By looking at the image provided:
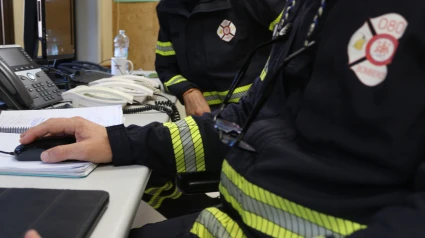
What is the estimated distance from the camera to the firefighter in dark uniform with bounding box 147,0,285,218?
1360mm

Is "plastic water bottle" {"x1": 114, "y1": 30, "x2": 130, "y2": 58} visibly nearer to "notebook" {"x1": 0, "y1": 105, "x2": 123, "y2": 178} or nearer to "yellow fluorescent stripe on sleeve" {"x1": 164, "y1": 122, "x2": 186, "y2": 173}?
"notebook" {"x1": 0, "y1": 105, "x2": 123, "y2": 178}

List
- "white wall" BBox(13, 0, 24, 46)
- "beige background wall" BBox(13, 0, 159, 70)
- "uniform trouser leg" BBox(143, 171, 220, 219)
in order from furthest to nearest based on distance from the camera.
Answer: "beige background wall" BBox(13, 0, 159, 70), "white wall" BBox(13, 0, 24, 46), "uniform trouser leg" BBox(143, 171, 220, 219)

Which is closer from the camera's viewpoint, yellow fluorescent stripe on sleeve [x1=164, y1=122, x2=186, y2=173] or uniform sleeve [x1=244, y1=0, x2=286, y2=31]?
yellow fluorescent stripe on sleeve [x1=164, y1=122, x2=186, y2=173]

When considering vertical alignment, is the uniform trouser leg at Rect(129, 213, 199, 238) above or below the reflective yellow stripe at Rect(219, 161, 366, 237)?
below

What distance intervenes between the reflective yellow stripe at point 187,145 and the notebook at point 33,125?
16 cm

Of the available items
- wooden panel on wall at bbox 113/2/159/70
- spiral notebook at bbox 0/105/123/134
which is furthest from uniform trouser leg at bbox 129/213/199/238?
wooden panel on wall at bbox 113/2/159/70

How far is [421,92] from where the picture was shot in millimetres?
425

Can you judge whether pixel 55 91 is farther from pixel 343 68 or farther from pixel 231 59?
pixel 343 68

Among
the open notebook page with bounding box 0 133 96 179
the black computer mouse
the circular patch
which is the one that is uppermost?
the circular patch

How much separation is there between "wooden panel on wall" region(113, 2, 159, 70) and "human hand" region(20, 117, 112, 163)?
9.37 feet

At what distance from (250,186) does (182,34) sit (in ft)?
3.50

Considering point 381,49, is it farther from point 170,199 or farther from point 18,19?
point 18,19

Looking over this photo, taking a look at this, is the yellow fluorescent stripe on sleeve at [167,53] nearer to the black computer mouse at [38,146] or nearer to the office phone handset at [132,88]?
the office phone handset at [132,88]

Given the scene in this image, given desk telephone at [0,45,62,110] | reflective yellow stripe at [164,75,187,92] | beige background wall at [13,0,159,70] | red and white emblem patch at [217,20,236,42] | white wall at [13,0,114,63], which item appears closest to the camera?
desk telephone at [0,45,62,110]
